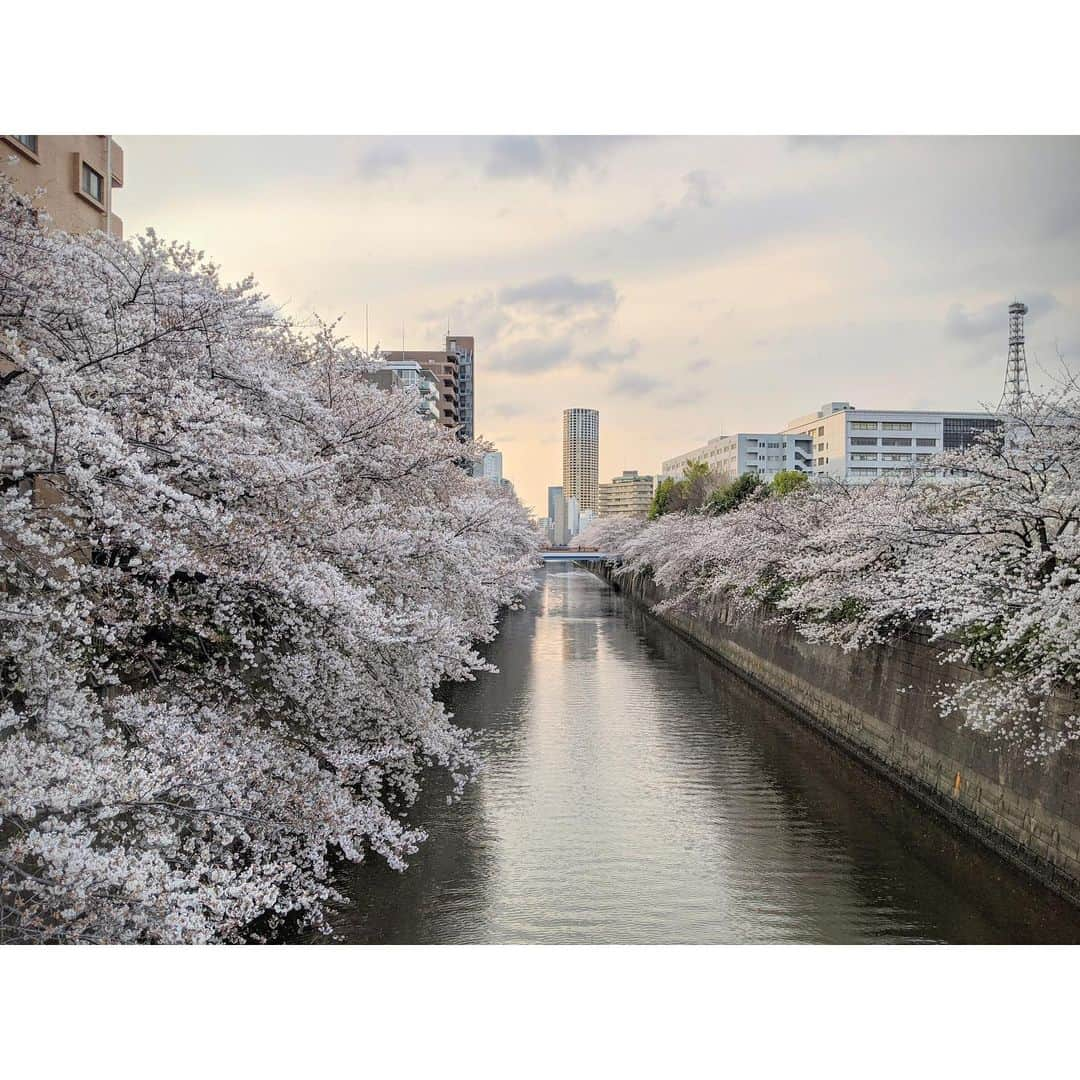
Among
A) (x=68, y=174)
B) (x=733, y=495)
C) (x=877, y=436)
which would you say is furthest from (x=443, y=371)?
(x=68, y=174)

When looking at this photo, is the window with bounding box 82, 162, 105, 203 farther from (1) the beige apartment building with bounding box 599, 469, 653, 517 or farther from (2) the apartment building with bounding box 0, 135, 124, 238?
→ (1) the beige apartment building with bounding box 599, 469, 653, 517

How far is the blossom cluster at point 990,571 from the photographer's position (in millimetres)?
6438

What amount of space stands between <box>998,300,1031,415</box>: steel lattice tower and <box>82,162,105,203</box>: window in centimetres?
964

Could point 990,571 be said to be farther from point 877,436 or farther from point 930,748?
point 877,436

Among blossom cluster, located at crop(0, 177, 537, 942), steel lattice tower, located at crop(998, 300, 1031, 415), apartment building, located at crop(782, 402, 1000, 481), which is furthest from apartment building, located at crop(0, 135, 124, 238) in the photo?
apartment building, located at crop(782, 402, 1000, 481)

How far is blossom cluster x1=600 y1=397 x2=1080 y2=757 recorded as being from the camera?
253 inches

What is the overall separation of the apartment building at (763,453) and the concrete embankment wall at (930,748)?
46.3m

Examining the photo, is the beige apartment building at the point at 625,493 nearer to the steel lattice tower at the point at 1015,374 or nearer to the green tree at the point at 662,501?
→ the green tree at the point at 662,501

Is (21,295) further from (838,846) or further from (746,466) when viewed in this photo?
(746,466)

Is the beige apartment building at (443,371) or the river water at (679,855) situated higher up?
the beige apartment building at (443,371)

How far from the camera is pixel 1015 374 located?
7664 millimetres

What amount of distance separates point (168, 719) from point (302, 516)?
1182mm

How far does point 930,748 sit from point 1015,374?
3799 mm

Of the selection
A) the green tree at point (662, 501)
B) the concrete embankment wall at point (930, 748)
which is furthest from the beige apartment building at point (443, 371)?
the concrete embankment wall at point (930, 748)
